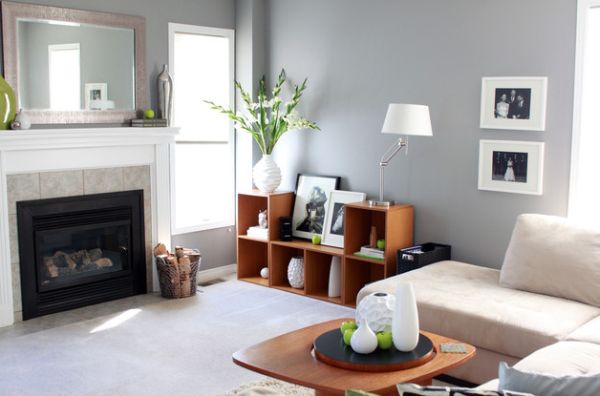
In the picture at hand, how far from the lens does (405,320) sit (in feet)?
9.46

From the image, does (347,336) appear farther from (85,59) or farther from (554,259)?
(85,59)

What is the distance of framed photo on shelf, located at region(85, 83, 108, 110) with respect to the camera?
511cm

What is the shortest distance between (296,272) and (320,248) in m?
0.33

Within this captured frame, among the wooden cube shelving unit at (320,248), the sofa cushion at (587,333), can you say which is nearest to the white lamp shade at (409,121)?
the wooden cube shelving unit at (320,248)

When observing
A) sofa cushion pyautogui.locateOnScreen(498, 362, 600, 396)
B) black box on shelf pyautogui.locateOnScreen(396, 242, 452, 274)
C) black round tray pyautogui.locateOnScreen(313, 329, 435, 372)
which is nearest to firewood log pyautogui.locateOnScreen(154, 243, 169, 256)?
black box on shelf pyautogui.locateOnScreen(396, 242, 452, 274)

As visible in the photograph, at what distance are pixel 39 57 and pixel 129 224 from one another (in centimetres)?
137

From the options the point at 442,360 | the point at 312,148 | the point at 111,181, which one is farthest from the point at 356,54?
the point at 442,360

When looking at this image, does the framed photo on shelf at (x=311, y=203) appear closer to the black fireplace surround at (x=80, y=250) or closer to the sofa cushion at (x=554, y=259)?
the black fireplace surround at (x=80, y=250)

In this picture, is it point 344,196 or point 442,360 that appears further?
point 344,196

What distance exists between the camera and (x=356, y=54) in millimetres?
5438

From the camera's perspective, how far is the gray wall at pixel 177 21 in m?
5.24

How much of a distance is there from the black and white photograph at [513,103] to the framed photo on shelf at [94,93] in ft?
9.09

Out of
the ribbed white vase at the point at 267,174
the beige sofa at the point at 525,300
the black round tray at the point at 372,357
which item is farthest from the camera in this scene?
the ribbed white vase at the point at 267,174

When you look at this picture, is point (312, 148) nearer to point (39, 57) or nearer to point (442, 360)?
point (39, 57)
